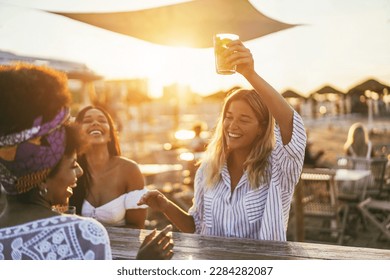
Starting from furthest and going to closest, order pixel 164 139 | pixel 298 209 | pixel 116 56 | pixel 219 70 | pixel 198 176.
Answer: pixel 164 139, pixel 298 209, pixel 116 56, pixel 198 176, pixel 219 70

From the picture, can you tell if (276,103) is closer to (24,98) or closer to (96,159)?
(24,98)

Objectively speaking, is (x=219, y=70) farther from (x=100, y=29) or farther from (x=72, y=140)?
(x=100, y=29)

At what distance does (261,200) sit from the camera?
6.34 ft

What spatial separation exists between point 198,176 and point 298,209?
6.69 feet

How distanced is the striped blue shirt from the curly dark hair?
97 centimetres

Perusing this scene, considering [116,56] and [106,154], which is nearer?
[106,154]

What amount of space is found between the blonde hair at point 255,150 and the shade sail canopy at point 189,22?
4.25ft

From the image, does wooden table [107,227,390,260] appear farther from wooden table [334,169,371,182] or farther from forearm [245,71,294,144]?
wooden table [334,169,371,182]

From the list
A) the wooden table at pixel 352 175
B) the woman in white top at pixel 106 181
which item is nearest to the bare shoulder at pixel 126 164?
the woman in white top at pixel 106 181

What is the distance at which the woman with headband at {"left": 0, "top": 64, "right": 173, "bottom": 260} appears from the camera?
3.81 feet

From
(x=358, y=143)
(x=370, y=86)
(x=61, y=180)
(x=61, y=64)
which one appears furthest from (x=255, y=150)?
(x=370, y=86)

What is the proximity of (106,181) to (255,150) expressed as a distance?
109 centimetres
